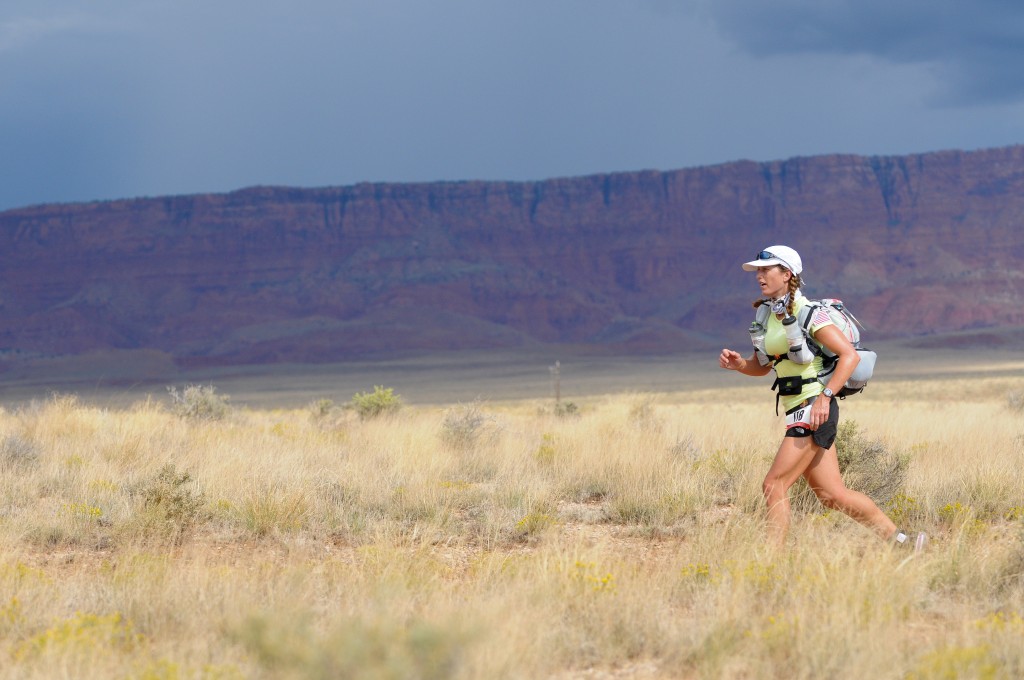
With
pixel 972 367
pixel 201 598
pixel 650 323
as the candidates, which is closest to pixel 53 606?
pixel 201 598

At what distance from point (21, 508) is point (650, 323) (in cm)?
9560

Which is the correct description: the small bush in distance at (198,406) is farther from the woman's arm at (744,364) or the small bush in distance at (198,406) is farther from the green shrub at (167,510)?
the woman's arm at (744,364)

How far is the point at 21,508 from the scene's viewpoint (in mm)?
6715

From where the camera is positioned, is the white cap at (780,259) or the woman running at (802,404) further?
the white cap at (780,259)

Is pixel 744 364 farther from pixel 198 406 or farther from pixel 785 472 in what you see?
pixel 198 406

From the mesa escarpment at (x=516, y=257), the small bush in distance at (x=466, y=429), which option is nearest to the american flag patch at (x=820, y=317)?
the small bush in distance at (x=466, y=429)

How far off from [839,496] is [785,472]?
0.31 meters

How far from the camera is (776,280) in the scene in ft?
17.3

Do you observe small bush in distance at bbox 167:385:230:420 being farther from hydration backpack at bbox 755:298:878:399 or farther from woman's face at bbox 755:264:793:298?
hydration backpack at bbox 755:298:878:399

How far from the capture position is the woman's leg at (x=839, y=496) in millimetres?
5305

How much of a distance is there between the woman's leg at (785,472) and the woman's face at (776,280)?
0.72 metres

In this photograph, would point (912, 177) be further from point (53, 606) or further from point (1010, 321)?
point (53, 606)

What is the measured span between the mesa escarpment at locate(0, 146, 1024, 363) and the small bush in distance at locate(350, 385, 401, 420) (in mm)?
79346

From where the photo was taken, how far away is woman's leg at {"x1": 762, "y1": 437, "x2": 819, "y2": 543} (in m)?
5.23
